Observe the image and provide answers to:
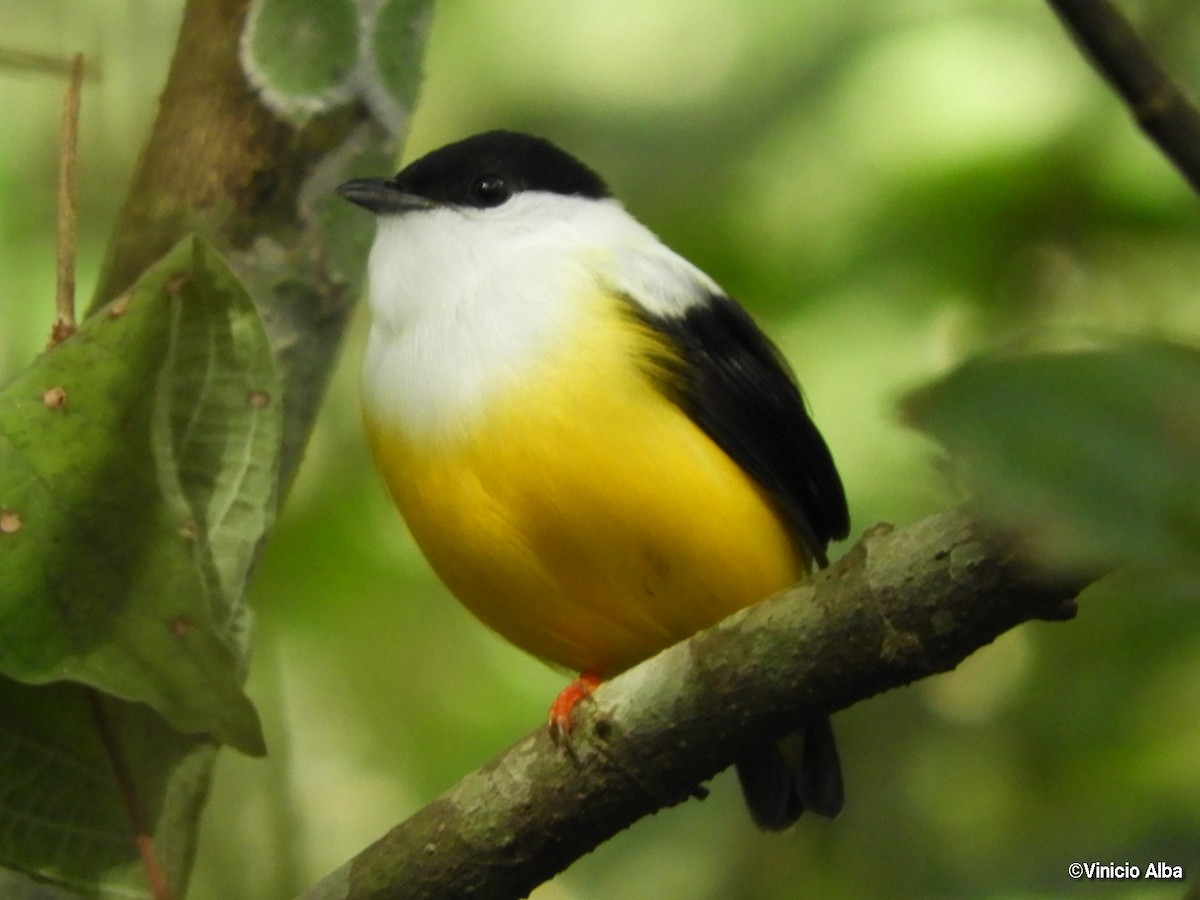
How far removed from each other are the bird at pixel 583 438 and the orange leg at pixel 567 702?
0.02 m

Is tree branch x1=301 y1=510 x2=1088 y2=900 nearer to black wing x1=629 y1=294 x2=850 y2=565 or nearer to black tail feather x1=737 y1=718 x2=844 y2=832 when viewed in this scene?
black wing x1=629 y1=294 x2=850 y2=565

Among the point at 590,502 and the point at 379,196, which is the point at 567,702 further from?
the point at 379,196

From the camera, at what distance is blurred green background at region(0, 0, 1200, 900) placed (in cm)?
324

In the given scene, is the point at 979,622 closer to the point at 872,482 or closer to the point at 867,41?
the point at 872,482

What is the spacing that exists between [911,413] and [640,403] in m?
2.08

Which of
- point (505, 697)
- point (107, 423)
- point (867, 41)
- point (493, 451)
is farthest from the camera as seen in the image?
point (505, 697)

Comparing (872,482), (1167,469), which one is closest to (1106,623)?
(872,482)

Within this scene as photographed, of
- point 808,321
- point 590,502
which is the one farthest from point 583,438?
point 808,321

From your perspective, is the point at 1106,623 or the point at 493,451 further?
the point at 1106,623

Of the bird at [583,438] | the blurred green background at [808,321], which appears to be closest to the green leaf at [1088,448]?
the bird at [583,438]

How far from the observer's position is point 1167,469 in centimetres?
76

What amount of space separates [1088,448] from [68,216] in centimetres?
186

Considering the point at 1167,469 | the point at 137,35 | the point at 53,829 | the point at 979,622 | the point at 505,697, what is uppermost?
the point at 137,35

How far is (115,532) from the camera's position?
6.97 feet
